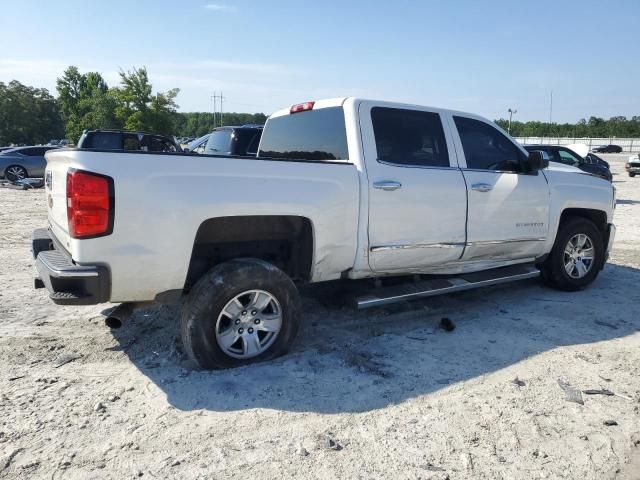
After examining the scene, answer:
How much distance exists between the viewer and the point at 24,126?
7500cm

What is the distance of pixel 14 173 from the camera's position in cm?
1936

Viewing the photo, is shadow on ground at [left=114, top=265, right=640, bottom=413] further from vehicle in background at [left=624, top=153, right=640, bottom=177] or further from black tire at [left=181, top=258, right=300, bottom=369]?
vehicle in background at [left=624, top=153, right=640, bottom=177]

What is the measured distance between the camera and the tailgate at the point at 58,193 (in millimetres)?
3348

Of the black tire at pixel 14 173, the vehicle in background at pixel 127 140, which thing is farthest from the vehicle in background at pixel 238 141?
the black tire at pixel 14 173

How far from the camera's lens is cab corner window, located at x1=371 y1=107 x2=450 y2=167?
4.29 metres

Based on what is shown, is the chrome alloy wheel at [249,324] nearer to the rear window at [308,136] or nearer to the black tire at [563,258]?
the rear window at [308,136]

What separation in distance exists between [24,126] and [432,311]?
8554 cm

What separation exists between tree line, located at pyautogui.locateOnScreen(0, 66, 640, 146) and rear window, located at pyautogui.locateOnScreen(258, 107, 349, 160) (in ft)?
142

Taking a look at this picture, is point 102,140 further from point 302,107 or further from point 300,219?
point 300,219

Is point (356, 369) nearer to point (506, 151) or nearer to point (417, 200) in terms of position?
point (417, 200)

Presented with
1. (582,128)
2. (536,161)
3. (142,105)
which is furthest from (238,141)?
(582,128)

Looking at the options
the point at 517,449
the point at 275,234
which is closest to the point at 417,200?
the point at 275,234

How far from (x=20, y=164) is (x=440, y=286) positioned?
19860 mm

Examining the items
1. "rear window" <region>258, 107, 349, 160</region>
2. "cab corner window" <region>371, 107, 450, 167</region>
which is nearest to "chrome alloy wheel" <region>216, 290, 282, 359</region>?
"rear window" <region>258, 107, 349, 160</region>
